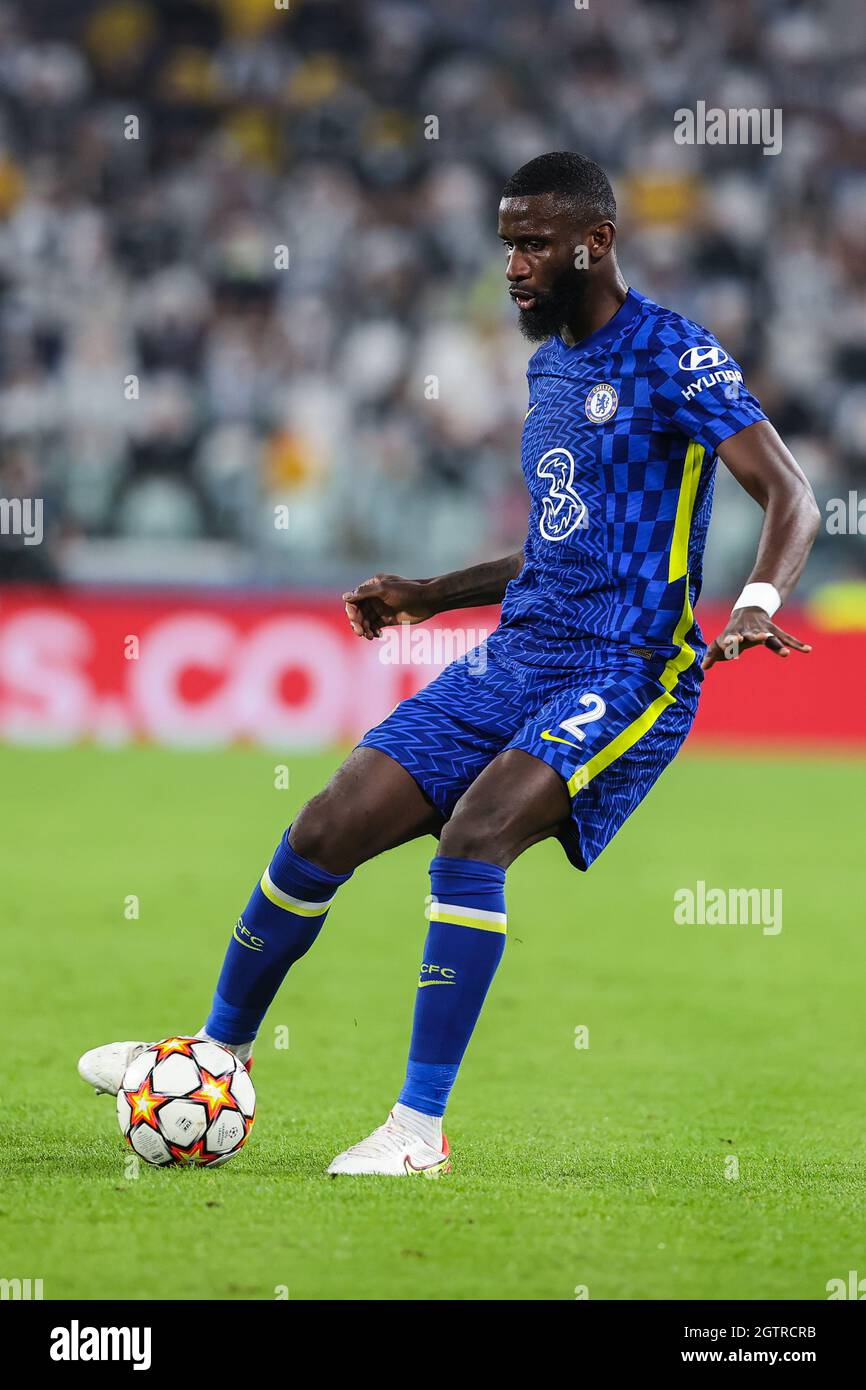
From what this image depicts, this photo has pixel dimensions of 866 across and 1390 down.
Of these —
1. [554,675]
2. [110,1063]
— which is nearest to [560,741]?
[554,675]

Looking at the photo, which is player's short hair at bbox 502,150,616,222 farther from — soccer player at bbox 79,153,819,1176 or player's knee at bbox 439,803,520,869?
player's knee at bbox 439,803,520,869

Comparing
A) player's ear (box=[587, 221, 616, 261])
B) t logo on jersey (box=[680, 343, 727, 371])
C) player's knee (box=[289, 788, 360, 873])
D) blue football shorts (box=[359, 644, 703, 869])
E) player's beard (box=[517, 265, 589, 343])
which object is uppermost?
player's ear (box=[587, 221, 616, 261])

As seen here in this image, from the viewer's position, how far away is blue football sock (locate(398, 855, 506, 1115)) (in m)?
4.16

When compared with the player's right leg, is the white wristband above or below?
above

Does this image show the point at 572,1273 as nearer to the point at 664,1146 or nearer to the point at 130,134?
the point at 664,1146

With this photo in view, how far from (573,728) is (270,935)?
0.90 metres

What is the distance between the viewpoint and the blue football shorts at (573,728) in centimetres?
426

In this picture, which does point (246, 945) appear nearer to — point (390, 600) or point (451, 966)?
point (451, 966)

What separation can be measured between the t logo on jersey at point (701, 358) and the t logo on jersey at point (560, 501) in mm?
368

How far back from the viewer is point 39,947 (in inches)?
282

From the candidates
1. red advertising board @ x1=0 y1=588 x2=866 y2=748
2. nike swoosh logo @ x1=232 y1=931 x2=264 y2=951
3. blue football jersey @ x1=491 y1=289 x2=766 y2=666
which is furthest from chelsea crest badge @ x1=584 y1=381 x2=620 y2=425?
red advertising board @ x1=0 y1=588 x2=866 y2=748

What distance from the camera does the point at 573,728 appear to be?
424 centimetres
